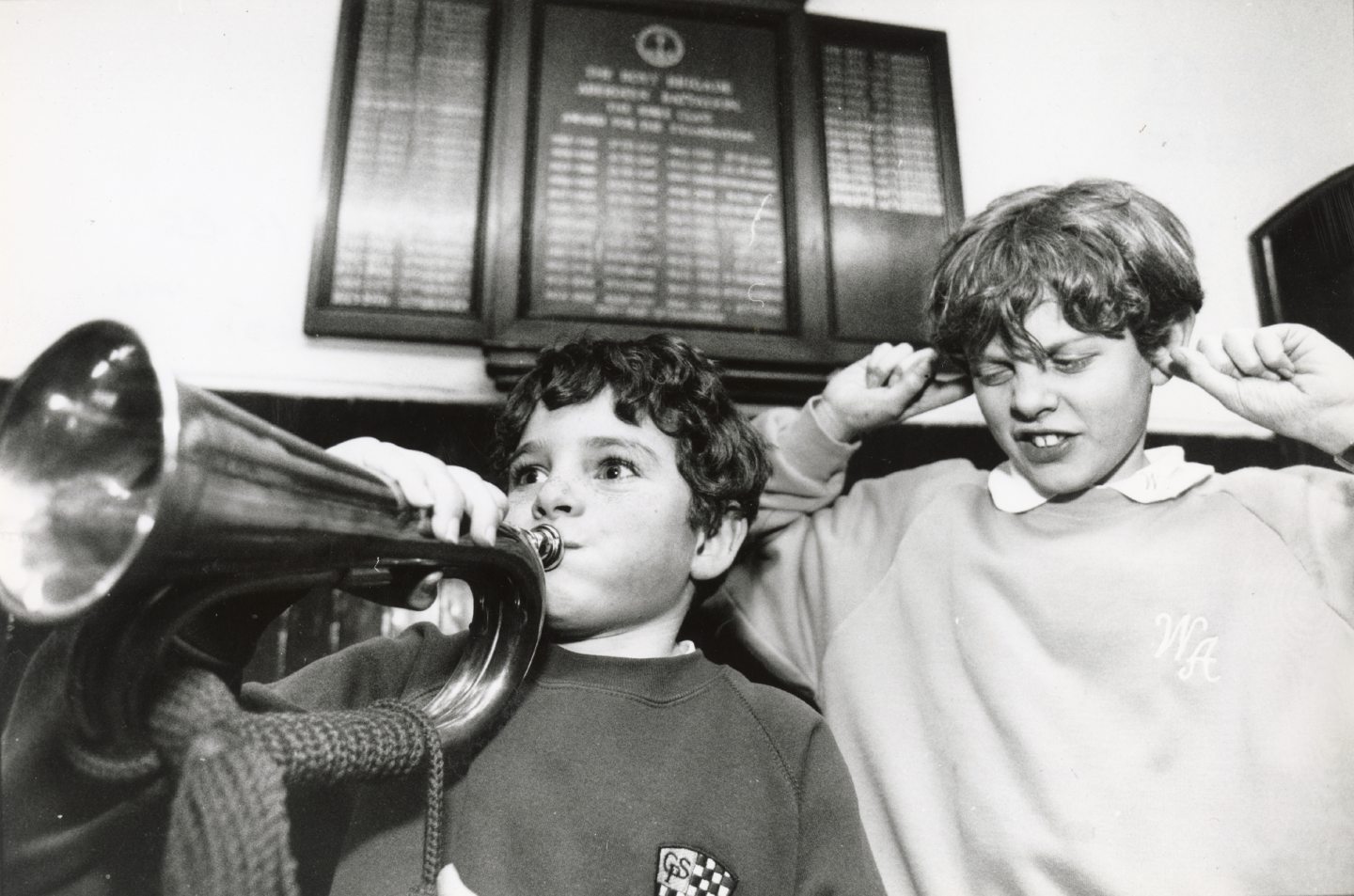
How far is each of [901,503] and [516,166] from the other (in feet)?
2.74

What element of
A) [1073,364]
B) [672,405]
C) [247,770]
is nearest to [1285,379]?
[1073,364]

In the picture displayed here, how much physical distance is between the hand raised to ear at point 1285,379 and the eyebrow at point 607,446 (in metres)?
0.64

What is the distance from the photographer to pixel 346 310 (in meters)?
1.44

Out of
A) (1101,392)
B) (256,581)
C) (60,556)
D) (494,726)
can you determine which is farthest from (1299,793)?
(60,556)

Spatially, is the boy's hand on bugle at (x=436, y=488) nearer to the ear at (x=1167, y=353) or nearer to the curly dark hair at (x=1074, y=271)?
the curly dark hair at (x=1074, y=271)

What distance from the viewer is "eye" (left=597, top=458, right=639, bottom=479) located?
3.41ft

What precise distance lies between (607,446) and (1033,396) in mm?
483

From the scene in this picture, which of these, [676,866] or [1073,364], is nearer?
[676,866]

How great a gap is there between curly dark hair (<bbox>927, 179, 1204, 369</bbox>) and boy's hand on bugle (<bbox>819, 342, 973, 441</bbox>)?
0.04 m

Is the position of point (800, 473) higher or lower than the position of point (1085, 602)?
higher

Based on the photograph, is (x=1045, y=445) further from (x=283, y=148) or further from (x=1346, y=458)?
(x=283, y=148)

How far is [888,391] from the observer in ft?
4.04

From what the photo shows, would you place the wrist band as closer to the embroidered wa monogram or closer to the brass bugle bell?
the embroidered wa monogram

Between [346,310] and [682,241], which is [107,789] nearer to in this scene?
[346,310]
